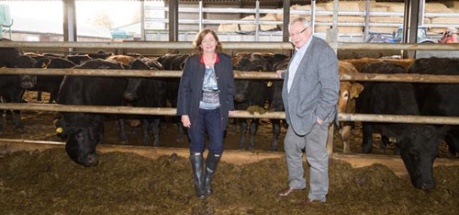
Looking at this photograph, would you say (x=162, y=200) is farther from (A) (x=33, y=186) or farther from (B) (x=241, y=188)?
(A) (x=33, y=186)

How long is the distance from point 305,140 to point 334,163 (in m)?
1.08

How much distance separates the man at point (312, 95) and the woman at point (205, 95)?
64 centimetres

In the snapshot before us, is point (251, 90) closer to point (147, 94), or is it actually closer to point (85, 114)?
point (147, 94)

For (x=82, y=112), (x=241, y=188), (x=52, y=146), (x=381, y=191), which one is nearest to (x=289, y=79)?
(x=241, y=188)

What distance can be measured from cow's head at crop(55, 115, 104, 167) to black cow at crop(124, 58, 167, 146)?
3.46ft

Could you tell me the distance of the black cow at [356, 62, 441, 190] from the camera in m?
4.86

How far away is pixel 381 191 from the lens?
15.9 ft

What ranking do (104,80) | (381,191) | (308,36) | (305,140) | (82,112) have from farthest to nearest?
(104,80) < (82,112) < (381,191) < (305,140) < (308,36)

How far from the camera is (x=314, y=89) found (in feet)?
13.4

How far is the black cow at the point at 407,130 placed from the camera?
486 cm

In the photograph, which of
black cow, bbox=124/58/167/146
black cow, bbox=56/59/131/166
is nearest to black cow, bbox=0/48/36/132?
black cow, bbox=124/58/167/146

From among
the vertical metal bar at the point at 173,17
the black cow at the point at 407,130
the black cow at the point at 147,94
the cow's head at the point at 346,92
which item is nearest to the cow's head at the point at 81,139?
the black cow at the point at 147,94

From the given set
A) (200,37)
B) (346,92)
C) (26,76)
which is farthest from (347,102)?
(26,76)

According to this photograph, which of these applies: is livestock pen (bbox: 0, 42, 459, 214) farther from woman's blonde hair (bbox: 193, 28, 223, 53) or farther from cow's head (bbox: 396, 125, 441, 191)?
woman's blonde hair (bbox: 193, 28, 223, 53)
